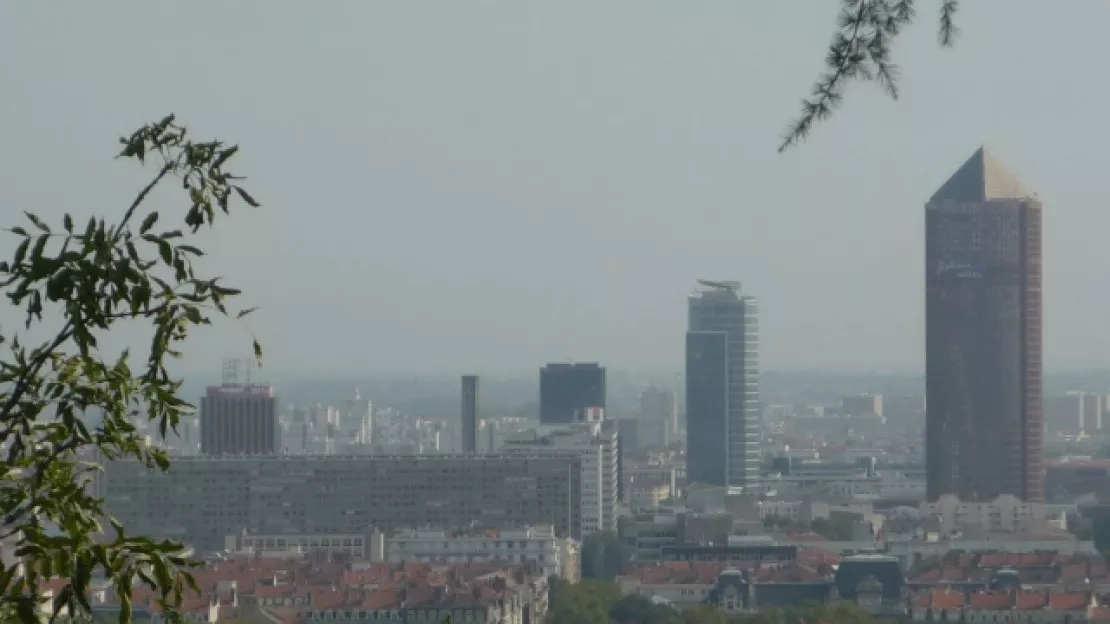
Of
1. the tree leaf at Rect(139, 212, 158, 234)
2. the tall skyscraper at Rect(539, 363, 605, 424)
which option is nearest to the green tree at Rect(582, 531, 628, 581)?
the tall skyscraper at Rect(539, 363, 605, 424)

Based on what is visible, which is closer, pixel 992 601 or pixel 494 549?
pixel 992 601

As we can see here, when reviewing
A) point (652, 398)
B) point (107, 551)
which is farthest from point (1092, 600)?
point (652, 398)

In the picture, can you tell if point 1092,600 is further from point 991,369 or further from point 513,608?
point 991,369

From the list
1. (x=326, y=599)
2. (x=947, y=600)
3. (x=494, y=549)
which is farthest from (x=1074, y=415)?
(x=326, y=599)

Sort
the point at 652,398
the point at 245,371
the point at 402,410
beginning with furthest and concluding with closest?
the point at 402,410, the point at 652,398, the point at 245,371

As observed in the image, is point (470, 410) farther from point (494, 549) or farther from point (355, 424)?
point (494, 549)

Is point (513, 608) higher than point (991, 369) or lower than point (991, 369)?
lower

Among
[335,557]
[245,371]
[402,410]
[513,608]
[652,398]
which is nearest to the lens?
[513,608]
